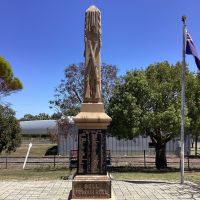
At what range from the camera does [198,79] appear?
27344 mm

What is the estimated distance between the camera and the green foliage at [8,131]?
97.7ft

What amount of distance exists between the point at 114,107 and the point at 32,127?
67747mm

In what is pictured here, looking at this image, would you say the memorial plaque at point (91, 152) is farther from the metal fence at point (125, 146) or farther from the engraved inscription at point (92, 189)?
the metal fence at point (125, 146)

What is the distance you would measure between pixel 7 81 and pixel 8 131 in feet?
27.7

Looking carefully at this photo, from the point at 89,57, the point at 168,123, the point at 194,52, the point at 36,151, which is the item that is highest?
the point at 194,52

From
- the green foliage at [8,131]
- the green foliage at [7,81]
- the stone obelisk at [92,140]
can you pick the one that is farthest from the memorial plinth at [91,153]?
the green foliage at [7,81]

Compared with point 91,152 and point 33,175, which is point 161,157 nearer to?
point 33,175

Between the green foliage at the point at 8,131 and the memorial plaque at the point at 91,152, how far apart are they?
18780 millimetres

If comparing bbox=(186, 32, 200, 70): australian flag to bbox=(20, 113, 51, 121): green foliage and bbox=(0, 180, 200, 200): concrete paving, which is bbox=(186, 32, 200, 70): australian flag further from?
bbox=(20, 113, 51, 121): green foliage

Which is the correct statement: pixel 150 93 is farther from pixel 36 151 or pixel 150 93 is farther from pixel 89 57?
pixel 36 151

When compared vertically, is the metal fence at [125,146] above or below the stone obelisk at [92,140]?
below

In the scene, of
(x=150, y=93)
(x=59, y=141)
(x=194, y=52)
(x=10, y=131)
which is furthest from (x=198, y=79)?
(x=59, y=141)

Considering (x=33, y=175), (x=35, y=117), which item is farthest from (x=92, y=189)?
(x=35, y=117)

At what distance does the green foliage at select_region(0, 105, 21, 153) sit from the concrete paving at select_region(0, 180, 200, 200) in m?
11.5
